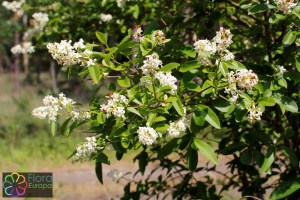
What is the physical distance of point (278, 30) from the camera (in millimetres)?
2398

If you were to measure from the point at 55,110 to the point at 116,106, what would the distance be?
28 centimetres

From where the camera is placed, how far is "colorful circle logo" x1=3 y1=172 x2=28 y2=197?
3.29m

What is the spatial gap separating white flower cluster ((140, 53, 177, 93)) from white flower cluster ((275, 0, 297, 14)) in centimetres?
48

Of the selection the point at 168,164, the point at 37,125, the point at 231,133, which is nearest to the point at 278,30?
the point at 231,133

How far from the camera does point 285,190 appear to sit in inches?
75.1

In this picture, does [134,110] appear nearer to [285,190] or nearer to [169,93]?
[169,93]

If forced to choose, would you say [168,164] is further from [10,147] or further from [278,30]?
[10,147]

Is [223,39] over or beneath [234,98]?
over

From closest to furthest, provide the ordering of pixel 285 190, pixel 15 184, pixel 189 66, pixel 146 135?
pixel 146 135 → pixel 189 66 → pixel 285 190 → pixel 15 184

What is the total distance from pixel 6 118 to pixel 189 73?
29.5 feet

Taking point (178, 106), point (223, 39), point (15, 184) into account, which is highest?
point (223, 39)

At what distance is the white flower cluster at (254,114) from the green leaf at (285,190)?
0.53 meters

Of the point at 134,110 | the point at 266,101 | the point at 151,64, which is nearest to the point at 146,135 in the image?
the point at 134,110

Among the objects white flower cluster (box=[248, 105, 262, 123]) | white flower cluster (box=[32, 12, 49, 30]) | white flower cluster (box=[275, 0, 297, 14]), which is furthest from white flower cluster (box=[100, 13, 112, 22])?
white flower cluster (box=[248, 105, 262, 123])
